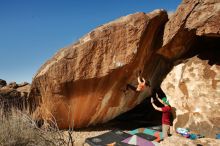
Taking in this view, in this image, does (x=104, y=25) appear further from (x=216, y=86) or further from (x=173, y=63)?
(x=216, y=86)

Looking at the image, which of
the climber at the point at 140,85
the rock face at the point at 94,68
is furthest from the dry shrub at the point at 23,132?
the climber at the point at 140,85

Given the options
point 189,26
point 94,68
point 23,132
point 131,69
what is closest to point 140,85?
point 131,69

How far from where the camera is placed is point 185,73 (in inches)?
263

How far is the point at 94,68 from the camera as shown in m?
6.60

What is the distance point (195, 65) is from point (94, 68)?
2320 millimetres

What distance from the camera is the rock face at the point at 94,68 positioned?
659cm

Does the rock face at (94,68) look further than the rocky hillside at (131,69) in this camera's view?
Yes

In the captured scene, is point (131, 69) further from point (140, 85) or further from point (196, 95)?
point (196, 95)

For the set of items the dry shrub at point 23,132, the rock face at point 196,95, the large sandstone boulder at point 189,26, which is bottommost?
the dry shrub at point 23,132

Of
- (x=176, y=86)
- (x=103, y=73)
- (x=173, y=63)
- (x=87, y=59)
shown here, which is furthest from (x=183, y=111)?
(x=87, y=59)

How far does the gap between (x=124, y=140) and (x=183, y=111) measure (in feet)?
5.23

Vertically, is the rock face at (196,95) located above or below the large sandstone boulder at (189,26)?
below

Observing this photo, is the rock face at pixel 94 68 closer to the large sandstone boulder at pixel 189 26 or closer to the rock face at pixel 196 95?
the large sandstone boulder at pixel 189 26

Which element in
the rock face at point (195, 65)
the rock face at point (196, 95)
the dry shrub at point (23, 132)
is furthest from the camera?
the rock face at point (196, 95)
